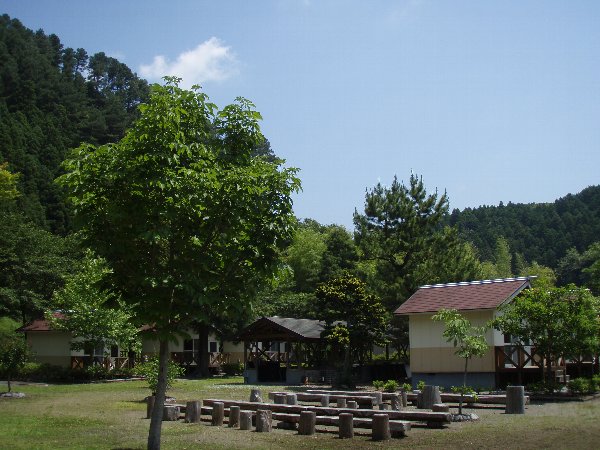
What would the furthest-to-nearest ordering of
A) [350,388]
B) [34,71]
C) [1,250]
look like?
[34,71], [1,250], [350,388]

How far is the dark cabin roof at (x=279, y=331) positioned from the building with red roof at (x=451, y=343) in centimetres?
727

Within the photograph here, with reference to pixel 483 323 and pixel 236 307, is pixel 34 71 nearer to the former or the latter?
pixel 483 323

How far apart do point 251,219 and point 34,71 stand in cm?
8706

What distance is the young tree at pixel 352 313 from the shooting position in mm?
30750

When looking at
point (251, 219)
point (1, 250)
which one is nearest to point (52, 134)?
point (1, 250)

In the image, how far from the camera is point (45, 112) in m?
84.4

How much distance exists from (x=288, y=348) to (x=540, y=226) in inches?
3032

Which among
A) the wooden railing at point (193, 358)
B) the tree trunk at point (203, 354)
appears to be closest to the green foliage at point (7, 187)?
the wooden railing at point (193, 358)

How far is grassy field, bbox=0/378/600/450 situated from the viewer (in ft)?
43.0

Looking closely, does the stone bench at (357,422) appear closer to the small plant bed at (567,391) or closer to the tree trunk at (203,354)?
the small plant bed at (567,391)

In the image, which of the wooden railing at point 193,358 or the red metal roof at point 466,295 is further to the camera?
the wooden railing at point 193,358

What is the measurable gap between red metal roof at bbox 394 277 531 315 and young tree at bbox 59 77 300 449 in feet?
58.0

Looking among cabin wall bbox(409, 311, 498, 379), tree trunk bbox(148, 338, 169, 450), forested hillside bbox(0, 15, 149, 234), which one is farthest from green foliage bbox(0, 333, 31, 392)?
forested hillside bbox(0, 15, 149, 234)

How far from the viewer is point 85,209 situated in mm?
10977
